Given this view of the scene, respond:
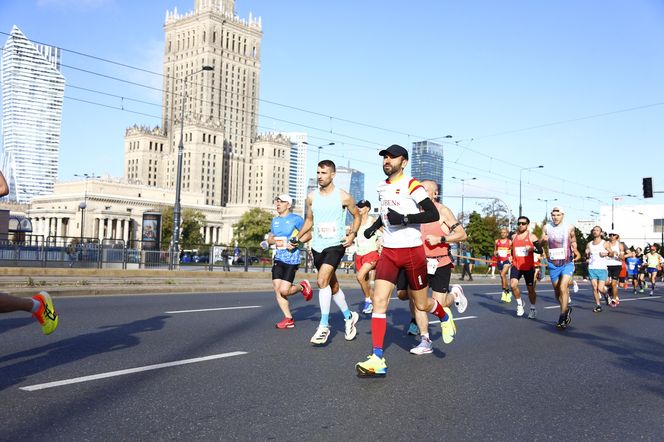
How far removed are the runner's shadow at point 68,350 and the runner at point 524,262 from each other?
681cm

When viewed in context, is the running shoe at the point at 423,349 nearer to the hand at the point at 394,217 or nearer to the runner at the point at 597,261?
the hand at the point at 394,217

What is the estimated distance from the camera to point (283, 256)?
9078 mm

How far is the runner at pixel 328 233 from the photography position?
25.9 ft

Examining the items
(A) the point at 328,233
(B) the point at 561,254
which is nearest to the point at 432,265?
(A) the point at 328,233

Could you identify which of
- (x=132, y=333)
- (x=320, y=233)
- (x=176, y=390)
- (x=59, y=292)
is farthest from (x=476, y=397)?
(x=59, y=292)

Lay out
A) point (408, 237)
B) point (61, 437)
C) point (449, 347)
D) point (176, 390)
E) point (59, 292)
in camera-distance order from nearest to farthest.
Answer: point (61, 437) < point (176, 390) < point (408, 237) < point (449, 347) < point (59, 292)

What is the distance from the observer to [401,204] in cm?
598

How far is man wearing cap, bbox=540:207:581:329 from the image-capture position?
1046cm

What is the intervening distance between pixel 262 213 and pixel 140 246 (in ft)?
276

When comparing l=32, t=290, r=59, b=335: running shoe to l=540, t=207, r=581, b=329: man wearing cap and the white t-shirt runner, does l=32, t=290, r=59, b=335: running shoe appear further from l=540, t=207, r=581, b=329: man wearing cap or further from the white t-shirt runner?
l=540, t=207, r=581, b=329: man wearing cap

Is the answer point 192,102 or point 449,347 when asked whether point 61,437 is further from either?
point 192,102

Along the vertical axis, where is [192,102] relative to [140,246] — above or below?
above

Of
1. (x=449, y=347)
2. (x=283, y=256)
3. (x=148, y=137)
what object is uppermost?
(x=148, y=137)

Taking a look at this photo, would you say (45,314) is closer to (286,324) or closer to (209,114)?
(286,324)
